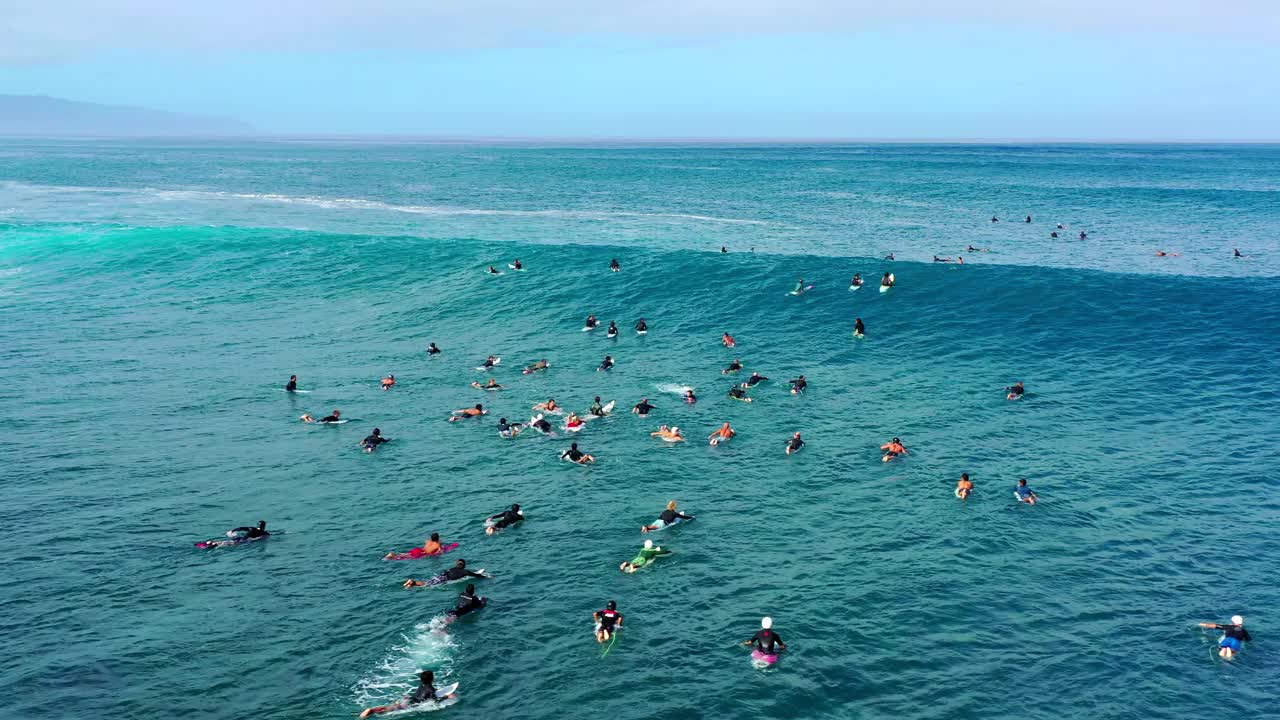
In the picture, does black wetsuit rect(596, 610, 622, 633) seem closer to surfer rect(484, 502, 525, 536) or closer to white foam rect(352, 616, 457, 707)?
white foam rect(352, 616, 457, 707)

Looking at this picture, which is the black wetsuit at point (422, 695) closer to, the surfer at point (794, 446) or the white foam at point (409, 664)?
the white foam at point (409, 664)

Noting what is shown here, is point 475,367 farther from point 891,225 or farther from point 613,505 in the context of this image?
point 891,225

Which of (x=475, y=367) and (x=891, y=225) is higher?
(x=891, y=225)

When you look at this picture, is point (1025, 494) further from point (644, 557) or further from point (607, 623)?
point (607, 623)

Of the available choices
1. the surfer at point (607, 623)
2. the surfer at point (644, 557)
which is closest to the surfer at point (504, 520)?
the surfer at point (644, 557)

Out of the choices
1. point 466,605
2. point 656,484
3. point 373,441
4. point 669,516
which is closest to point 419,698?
point 466,605

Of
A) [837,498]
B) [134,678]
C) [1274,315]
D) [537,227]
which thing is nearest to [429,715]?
[134,678]

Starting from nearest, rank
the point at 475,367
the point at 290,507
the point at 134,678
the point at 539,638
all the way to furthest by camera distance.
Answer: the point at 134,678 → the point at 539,638 → the point at 290,507 → the point at 475,367

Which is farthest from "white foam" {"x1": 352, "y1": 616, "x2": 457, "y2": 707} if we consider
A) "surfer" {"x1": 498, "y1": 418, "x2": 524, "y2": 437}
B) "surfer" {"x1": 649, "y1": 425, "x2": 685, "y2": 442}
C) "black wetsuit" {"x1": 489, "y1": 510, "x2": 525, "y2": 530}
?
"surfer" {"x1": 649, "y1": 425, "x2": 685, "y2": 442}
